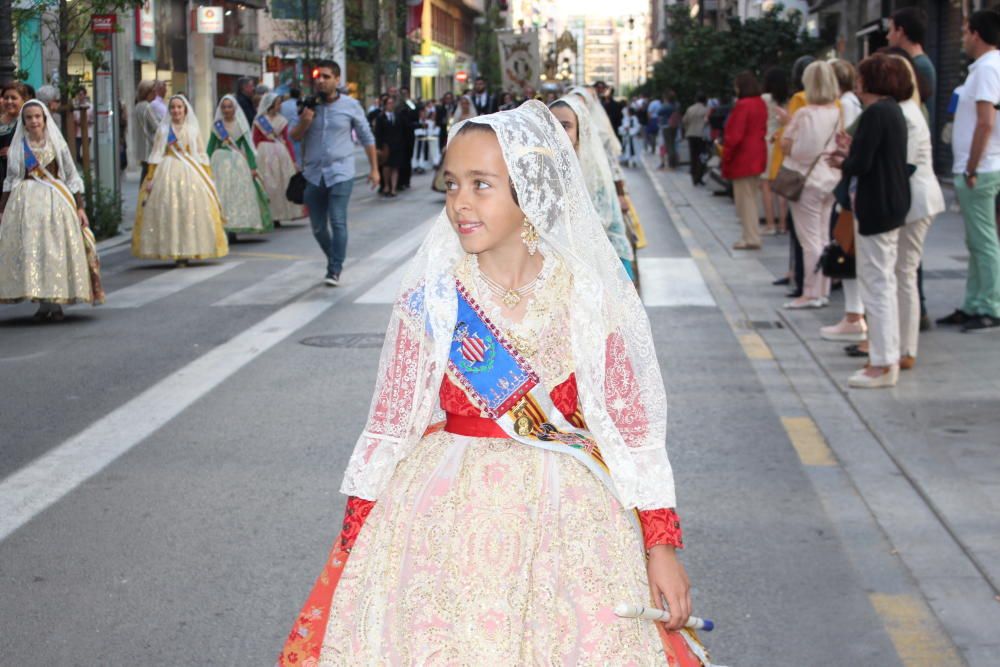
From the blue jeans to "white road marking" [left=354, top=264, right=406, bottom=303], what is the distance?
430mm

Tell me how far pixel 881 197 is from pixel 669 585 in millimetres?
6024

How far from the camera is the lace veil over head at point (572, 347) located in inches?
119

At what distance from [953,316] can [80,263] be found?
6453mm

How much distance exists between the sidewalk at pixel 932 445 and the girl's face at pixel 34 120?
17.6 ft

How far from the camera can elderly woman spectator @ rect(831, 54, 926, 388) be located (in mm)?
8562

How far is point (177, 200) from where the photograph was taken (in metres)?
15.8

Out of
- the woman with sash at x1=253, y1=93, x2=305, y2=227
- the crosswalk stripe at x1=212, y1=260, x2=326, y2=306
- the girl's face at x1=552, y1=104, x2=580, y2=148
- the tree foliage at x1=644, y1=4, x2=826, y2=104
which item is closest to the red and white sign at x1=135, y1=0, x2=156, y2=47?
the tree foliage at x1=644, y1=4, x2=826, y2=104

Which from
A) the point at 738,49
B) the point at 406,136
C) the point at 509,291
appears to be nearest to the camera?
the point at 509,291

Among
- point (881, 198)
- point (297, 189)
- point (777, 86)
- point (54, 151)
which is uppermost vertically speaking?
point (777, 86)

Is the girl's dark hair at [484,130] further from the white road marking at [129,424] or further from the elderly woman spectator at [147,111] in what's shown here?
the elderly woman spectator at [147,111]

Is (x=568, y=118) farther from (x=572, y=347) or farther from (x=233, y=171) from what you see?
(x=233, y=171)

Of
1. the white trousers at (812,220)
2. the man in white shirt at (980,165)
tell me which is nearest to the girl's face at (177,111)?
the white trousers at (812,220)

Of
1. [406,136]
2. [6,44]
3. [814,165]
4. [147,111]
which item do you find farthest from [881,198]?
[406,136]

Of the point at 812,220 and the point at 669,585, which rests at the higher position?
the point at 812,220
